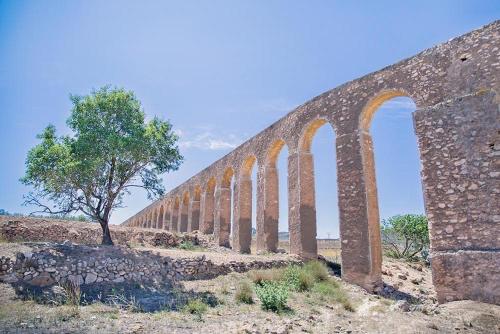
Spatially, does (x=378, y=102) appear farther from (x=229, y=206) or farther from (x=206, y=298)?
(x=229, y=206)

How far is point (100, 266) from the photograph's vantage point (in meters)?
9.66

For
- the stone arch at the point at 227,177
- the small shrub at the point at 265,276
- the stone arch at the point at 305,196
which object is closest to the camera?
the small shrub at the point at 265,276

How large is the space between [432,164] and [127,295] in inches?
333

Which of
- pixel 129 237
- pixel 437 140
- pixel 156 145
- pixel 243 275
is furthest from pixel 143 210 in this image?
pixel 437 140

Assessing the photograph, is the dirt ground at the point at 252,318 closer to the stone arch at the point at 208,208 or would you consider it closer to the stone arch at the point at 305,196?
the stone arch at the point at 305,196

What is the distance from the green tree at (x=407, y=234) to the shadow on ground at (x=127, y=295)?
42.8 feet

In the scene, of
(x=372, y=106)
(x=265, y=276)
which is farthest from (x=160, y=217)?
(x=372, y=106)

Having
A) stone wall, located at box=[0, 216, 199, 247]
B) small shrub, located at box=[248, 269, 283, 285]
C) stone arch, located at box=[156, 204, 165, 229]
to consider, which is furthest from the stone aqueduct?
stone arch, located at box=[156, 204, 165, 229]

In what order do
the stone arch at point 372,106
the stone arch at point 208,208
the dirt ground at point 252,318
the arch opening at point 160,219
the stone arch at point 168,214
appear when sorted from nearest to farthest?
the dirt ground at point 252,318 < the stone arch at point 372,106 < the stone arch at point 208,208 < the stone arch at point 168,214 < the arch opening at point 160,219

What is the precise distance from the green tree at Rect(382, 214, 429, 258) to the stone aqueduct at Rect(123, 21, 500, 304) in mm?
8068

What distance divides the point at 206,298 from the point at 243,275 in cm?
294

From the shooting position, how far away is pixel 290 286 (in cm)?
967

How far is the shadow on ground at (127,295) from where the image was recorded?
761 centimetres

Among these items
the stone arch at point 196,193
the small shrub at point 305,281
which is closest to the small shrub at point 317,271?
the small shrub at point 305,281
